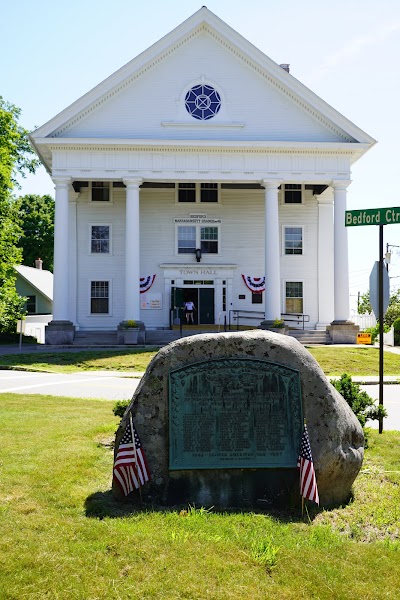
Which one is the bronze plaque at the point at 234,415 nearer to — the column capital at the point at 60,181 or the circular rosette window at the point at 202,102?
the column capital at the point at 60,181

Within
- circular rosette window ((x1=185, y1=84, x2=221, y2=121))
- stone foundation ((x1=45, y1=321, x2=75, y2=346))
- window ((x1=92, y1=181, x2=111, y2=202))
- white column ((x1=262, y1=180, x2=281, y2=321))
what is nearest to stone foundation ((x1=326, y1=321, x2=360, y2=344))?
white column ((x1=262, y1=180, x2=281, y2=321))

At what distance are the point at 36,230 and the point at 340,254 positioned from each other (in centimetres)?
4490

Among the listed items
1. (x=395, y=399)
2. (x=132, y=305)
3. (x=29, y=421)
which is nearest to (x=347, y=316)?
(x=132, y=305)

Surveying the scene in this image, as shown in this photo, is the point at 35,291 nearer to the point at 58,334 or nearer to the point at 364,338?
the point at 58,334

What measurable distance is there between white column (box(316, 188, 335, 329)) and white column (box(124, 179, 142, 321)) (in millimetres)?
10574

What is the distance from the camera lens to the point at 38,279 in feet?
188

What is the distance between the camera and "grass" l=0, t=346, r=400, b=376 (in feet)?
76.1

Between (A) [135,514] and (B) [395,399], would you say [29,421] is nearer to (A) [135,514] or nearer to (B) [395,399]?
(A) [135,514]

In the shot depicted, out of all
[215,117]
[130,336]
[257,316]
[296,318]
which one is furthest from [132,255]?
[296,318]

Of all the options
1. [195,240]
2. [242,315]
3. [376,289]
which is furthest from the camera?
[195,240]

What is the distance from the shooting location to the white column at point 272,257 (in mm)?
30359

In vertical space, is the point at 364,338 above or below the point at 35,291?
below

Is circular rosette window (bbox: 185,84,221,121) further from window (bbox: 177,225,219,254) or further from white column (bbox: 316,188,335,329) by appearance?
white column (bbox: 316,188,335,329)

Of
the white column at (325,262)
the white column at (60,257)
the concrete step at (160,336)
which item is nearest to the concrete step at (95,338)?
the white column at (60,257)
